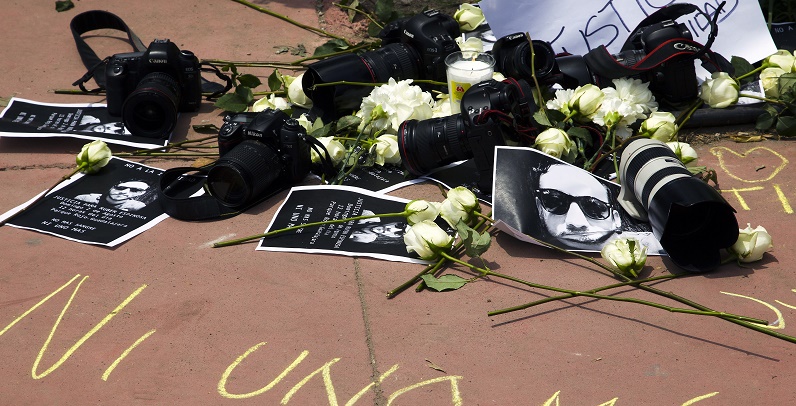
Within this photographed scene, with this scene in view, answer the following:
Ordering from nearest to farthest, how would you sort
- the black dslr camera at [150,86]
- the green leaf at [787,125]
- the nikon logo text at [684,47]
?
1. the nikon logo text at [684,47]
2. the green leaf at [787,125]
3. the black dslr camera at [150,86]

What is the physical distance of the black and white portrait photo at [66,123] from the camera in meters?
2.76

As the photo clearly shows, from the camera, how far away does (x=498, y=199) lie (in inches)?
85.0

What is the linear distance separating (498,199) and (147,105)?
1.31 meters

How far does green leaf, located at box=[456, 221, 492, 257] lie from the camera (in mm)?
1947

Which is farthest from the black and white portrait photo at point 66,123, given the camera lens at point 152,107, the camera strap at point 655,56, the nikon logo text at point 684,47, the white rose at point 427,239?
the nikon logo text at point 684,47

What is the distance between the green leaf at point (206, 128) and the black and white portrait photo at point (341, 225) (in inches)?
22.9

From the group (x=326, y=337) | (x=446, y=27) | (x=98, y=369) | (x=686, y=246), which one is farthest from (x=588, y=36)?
(x=98, y=369)

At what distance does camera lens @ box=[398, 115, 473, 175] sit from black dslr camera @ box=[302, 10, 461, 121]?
340 mm

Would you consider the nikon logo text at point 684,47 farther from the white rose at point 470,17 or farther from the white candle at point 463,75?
the white rose at point 470,17

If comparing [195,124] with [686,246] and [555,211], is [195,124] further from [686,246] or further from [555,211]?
[686,246]

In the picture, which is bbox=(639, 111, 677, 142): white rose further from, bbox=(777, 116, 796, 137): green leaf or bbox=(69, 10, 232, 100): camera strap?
bbox=(69, 10, 232, 100): camera strap

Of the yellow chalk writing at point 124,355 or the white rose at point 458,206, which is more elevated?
the white rose at point 458,206

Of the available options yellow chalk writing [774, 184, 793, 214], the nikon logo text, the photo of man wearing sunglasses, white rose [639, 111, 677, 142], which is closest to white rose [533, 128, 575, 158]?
white rose [639, 111, 677, 142]

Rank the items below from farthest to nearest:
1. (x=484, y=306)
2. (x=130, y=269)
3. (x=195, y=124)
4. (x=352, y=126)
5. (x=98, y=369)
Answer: (x=195, y=124)
(x=352, y=126)
(x=130, y=269)
(x=484, y=306)
(x=98, y=369)
